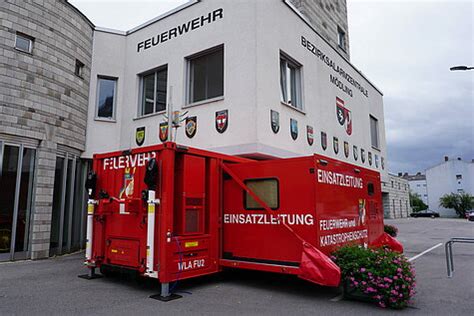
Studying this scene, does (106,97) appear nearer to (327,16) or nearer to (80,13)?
(80,13)

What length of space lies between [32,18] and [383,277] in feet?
37.0

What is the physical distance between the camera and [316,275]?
6000mm

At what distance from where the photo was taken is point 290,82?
12891 mm

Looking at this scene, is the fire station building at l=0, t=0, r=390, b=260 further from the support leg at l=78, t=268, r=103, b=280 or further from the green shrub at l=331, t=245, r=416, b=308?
the green shrub at l=331, t=245, r=416, b=308

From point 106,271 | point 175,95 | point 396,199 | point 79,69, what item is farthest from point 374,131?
point 396,199

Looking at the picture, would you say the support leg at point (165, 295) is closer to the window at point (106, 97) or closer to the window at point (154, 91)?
the window at point (154, 91)

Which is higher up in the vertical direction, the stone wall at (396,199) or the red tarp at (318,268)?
the stone wall at (396,199)

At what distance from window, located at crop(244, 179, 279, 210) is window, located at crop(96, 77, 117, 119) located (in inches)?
325

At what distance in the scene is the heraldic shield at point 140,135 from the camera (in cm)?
1323

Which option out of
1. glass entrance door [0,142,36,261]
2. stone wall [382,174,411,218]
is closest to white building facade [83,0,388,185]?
glass entrance door [0,142,36,261]

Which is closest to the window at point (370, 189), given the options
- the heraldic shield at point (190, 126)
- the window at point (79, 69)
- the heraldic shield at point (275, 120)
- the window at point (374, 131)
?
the heraldic shield at point (275, 120)

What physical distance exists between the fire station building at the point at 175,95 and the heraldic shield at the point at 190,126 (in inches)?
1.3

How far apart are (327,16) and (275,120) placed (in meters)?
9.77

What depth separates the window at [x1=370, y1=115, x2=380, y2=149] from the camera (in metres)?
20.5
